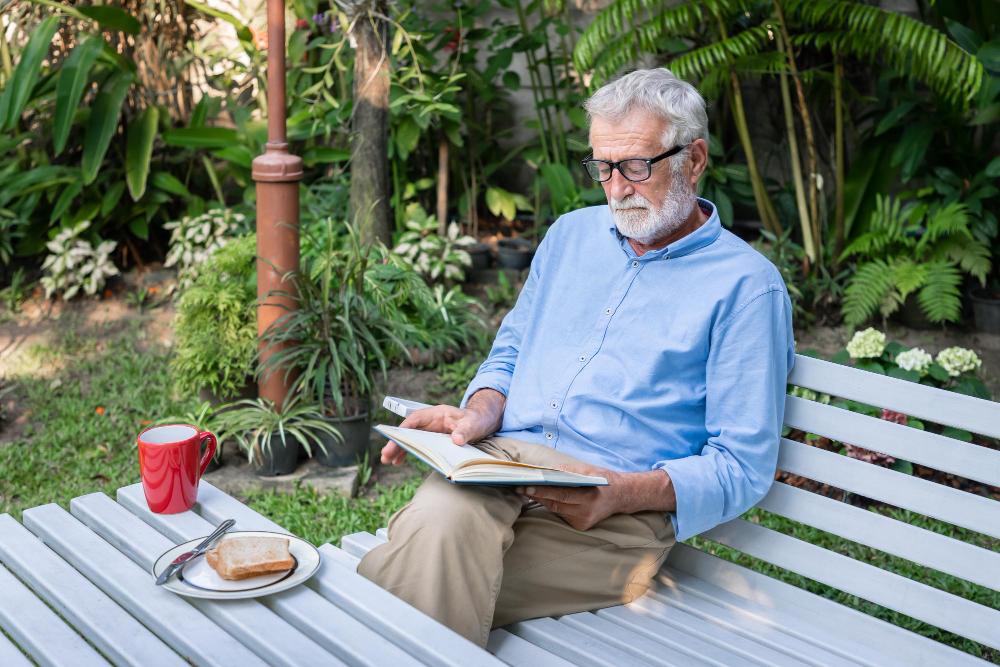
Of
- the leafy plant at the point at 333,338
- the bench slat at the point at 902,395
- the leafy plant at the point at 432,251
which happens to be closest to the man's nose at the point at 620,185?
the bench slat at the point at 902,395

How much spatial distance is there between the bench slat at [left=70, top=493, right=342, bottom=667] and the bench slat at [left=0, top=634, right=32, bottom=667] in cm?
28

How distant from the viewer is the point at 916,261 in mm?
5125

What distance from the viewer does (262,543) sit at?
82.5 inches

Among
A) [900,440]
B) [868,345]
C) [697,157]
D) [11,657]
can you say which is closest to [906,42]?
[868,345]

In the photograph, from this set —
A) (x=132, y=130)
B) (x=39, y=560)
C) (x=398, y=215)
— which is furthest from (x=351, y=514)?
(x=132, y=130)

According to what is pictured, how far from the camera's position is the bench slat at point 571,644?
212 centimetres

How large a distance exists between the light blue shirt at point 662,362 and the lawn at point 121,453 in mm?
1041

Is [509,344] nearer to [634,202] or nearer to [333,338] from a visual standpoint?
[634,202]

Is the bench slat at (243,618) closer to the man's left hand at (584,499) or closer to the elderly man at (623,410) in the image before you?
the elderly man at (623,410)

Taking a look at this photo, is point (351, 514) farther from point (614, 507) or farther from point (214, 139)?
point (214, 139)

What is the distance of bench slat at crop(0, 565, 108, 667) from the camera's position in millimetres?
1812

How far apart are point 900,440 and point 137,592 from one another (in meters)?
1.49

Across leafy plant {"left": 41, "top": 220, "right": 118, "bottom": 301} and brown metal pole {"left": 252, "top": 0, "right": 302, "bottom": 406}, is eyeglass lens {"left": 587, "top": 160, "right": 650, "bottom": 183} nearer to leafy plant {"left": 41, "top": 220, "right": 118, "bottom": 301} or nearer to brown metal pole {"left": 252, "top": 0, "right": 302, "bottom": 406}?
brown metal pole {"left": 252, "top": 0, "right": 302, "bottom": 406}

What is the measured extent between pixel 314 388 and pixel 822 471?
84.4 inches
